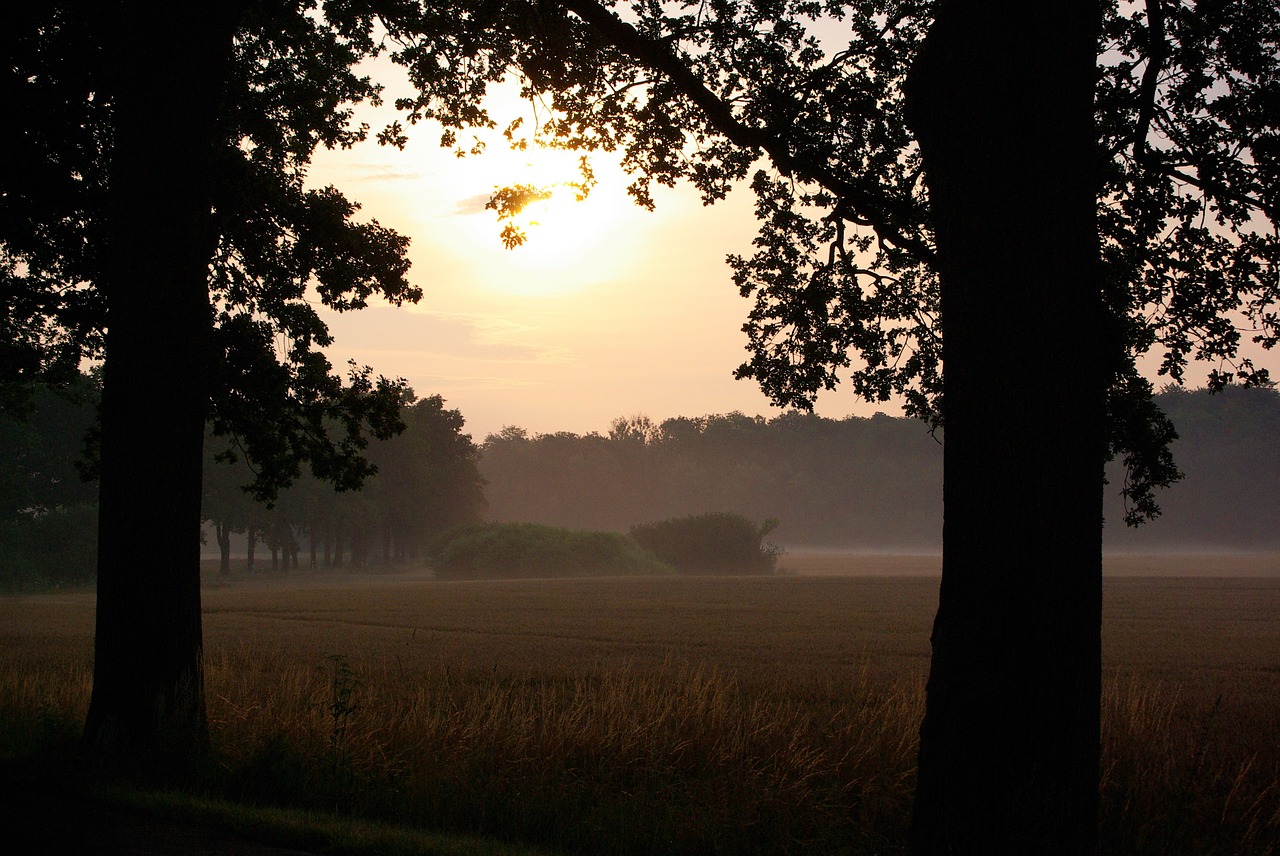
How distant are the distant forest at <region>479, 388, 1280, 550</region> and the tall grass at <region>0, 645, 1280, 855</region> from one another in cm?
14232

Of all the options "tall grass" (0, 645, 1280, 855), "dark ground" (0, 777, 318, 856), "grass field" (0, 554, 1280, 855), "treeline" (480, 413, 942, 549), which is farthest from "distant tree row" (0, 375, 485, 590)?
"treeline" (480, 413, 942, 549)

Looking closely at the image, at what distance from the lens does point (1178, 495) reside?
6496 inches

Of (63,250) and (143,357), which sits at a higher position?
(63,250)

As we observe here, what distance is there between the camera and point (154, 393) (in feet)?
30.1

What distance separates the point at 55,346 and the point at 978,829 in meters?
15.6

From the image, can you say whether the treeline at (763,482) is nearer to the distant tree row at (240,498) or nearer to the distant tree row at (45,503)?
the distant tree row at (240,498)

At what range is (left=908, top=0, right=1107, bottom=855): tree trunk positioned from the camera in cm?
544

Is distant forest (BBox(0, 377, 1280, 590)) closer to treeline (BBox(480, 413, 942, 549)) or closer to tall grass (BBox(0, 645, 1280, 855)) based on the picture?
treeline (BBox(480, 413, 942, 549))

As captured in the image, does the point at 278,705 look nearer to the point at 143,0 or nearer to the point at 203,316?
the point at 203,316

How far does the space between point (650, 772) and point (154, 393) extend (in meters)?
5.40

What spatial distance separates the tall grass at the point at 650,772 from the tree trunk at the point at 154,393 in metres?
0.78

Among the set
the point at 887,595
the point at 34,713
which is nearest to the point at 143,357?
the point at 34,713

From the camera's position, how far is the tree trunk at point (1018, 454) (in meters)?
5.44

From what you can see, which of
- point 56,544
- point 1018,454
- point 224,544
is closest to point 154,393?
point 1018,454
